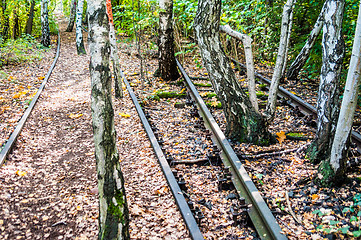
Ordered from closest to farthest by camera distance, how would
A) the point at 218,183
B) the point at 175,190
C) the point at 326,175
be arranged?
1. the point at 175,190
2. the point at 326,175
3. the point at 218,183

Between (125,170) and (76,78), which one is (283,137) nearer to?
(125,170)

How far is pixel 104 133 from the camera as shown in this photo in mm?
3047

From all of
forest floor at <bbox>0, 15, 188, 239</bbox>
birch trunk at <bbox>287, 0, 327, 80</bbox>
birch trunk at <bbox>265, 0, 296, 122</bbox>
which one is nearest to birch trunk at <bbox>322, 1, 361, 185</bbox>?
birch trunk at <bbox>265, 0, 296, 122</bbox>

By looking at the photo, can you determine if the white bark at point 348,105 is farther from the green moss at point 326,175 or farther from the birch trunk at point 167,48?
the birch trunk at point 167,48

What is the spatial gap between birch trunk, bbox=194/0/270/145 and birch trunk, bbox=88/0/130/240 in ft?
9.76

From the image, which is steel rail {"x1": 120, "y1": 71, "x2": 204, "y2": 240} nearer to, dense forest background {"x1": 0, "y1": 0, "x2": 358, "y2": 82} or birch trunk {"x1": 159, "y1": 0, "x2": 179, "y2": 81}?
dense forest background {"x1": 0, "y1": 0, "x2": 358, "y2": 82}

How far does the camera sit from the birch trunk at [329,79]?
4418 millimetres

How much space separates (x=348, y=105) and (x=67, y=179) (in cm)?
424

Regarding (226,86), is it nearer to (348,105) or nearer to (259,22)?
(348,105)

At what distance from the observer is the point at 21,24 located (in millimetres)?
20969

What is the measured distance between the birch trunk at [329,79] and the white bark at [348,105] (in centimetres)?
61

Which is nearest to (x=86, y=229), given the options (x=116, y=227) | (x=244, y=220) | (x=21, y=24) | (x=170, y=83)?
(x=116, y=227)

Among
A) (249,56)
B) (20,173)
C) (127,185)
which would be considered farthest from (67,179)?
(249,56)

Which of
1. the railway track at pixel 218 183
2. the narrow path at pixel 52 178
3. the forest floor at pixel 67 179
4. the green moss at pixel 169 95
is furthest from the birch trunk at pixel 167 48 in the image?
the railway track at pixel 218 183
